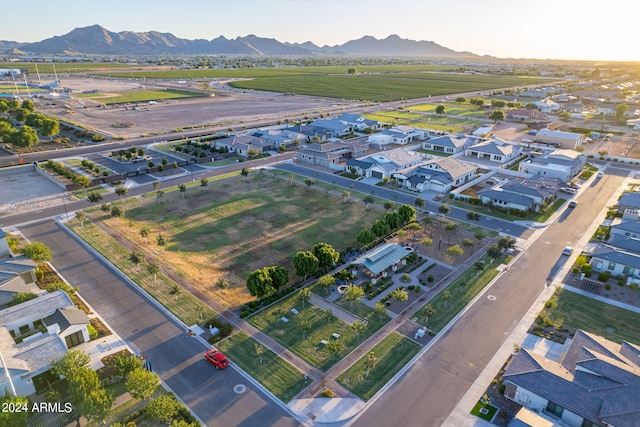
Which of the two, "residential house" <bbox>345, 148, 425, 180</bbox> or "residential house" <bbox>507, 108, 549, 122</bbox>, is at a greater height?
"residential house" <bbox>507, 108, 549, 122</bbox>

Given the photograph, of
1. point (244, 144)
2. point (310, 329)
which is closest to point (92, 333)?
point (310, 329)

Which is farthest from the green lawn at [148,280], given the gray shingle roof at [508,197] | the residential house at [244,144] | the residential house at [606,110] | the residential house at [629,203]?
the residential house at [606,110]

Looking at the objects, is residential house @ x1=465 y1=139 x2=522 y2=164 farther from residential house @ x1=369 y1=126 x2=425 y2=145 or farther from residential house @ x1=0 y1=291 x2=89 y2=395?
residential house @ x1=0 y1=291 x2=89 y2=395

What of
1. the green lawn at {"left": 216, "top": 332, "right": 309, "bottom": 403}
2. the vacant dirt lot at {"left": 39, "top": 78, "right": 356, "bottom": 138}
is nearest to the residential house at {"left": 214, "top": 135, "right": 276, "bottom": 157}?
the vacant dirt lot at {"left": 39, "top": 78, "right": 356, "bottom": 138}

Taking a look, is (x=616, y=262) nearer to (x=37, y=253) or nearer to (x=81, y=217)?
(x=37, y=253)

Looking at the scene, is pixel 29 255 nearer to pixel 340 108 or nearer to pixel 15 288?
pixel 15 288

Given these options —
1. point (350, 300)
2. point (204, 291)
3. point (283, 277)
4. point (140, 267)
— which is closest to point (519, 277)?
point (350, 300)
